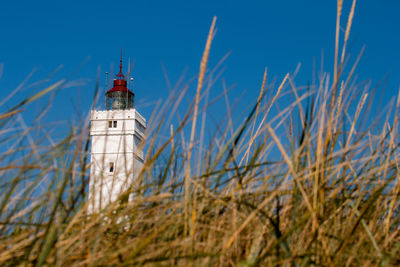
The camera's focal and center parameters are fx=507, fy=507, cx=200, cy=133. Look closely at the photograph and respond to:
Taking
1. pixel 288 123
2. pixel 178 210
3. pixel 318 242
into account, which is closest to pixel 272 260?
pixel 318 242

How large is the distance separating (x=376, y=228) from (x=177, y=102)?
0.48 metres

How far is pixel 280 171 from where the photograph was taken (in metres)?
1.10

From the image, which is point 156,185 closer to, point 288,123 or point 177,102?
point 177,102

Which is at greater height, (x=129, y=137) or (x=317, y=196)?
(x=129, y=137)

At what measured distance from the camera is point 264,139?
45.5 inches

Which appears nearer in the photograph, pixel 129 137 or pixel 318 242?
pixel 318 242

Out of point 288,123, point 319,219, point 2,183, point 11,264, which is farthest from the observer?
point 288,123

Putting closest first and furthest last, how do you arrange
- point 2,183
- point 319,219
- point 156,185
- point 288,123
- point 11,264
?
1. point 11,264
2. point 319,219
3. point 2,183
4. point 156,185
5. point 288,123

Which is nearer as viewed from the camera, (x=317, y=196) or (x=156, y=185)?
(x=317, y=196)

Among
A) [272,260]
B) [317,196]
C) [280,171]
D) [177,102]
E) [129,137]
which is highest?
[129,137]

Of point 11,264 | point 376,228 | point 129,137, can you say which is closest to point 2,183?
point 11,264

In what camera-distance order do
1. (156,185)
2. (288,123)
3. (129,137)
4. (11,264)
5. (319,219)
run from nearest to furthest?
(11,264), (319,219), (156,185), (288,123), (129,137)

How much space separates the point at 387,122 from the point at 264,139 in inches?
12.9

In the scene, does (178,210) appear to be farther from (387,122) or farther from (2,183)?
(387,122)
